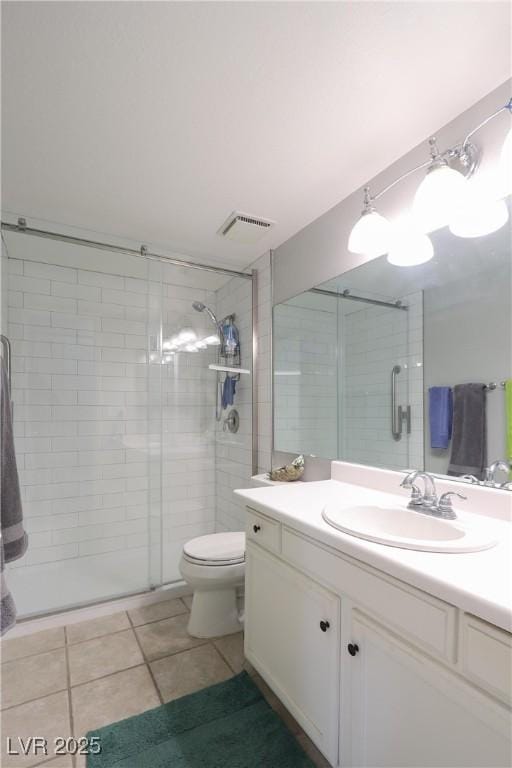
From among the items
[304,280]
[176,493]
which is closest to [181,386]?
[176,493]

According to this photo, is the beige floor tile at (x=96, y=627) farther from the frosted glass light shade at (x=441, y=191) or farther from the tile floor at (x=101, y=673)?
the frosted glass light shade at (x=441, y=191)

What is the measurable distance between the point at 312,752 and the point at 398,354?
1487 mm

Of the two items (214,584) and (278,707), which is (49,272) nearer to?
(214,584)

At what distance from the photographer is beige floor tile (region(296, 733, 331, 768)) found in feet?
4.05

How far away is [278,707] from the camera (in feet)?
4.84

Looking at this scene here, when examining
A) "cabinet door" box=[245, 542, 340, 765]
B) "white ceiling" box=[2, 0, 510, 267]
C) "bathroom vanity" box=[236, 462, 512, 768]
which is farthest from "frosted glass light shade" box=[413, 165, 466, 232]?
"cabinet door" box=[245, 542, 340, 765]

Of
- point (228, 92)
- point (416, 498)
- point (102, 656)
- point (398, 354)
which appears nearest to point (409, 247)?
point (398, 354)

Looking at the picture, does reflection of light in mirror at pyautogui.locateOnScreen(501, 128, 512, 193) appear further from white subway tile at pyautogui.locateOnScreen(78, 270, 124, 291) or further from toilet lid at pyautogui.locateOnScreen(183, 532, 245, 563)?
white subway tile at pyautogui.locateOnScreen(78, 270, 124, 291)

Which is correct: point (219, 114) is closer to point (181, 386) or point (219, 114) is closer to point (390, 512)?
point (390, 512)

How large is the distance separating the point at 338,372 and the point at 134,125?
4.65 ft

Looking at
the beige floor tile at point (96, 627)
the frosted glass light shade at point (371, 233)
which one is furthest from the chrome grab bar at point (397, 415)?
the beige floor tile at point (96, 627)

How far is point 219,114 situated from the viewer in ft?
4.49

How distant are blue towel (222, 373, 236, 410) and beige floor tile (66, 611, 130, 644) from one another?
1.49m

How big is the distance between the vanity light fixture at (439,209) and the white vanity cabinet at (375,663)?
1.19m
